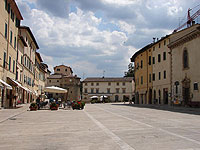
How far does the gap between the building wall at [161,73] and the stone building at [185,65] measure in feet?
6.86

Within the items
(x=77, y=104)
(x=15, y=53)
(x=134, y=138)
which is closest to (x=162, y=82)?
(x=77, y=104)

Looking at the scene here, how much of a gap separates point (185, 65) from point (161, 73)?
8779 millimetres

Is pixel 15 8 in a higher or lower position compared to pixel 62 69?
lower

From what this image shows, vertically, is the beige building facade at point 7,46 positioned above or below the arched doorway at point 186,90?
above

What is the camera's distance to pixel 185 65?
3503 centimetres

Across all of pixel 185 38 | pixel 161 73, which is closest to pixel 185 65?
pixel 185 38

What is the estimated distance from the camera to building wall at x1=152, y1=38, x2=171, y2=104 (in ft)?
136

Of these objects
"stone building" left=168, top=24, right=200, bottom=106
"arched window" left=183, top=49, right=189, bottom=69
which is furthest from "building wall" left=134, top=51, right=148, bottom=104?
"arched window" left=183, top=49, right=189, bottom=69

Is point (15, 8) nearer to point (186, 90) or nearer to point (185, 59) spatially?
point (185, 59)

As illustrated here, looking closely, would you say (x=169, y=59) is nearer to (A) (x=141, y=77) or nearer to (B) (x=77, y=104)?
(A) (x=141, y=77)

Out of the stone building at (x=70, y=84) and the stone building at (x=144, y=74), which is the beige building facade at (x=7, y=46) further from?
the stone building at (x=70, y=84)

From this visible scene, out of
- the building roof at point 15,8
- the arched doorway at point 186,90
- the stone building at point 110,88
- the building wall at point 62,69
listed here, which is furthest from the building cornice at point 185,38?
the building wall at point 62,69

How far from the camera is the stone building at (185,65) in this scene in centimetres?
3178

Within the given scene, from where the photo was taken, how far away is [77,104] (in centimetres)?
2748
